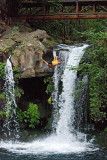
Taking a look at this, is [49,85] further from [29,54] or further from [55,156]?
[55,156]

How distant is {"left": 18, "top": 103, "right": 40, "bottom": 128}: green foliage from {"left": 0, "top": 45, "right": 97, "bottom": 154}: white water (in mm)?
859

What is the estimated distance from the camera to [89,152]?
34.0 feet

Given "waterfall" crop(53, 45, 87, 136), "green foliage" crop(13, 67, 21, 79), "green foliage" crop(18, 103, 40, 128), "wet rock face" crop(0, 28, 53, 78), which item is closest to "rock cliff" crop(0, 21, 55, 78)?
"wet rock face" crop(0, 28, 53, 78)

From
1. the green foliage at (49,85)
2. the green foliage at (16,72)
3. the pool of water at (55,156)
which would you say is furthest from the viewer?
the green foliage at (49,85)

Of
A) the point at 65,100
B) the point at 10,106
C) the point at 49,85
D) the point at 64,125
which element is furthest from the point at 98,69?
the point at 10,106

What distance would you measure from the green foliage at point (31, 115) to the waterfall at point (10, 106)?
329 millimetres

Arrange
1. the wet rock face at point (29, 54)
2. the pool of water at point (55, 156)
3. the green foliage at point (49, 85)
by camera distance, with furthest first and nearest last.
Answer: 1. the green foliage at point (49, 85)
2. the wet rock face at point (29, 54)
3. the pool of water at point (55, 156)

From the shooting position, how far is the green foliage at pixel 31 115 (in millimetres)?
12883

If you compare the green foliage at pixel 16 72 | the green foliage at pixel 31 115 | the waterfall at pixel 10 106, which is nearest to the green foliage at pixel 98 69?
the green foliage at pixel 31 115

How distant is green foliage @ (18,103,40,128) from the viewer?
1288 centimetres

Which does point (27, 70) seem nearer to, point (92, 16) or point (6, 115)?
point (6, 115)

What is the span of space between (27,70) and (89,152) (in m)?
4.61

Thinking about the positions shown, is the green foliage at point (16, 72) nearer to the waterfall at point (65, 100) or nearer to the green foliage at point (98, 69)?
the waterfall at point (65, 100)

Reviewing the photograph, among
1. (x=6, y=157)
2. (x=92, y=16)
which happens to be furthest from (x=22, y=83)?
(x=92, y=16)
